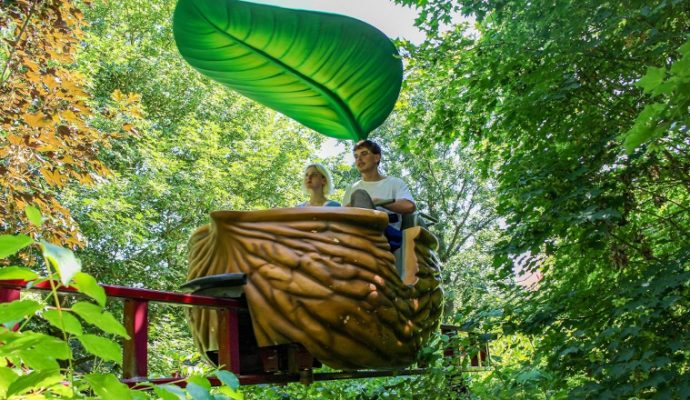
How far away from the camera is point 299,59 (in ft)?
11.3

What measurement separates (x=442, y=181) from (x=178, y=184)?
28.8ft

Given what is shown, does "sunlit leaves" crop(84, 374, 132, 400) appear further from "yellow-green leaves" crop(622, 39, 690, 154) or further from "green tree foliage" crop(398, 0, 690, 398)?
"green tree foliage" crop(398, 0, 690, 398)

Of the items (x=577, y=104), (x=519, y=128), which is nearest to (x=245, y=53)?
(x=519, y=128)

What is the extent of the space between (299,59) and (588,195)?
171 cm

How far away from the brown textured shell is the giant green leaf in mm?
1237

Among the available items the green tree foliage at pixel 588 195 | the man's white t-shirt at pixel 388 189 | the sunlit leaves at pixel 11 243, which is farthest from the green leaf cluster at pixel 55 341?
the man's white t-shirt at pixel 388 189

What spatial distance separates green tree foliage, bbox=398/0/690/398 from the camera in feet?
7.08

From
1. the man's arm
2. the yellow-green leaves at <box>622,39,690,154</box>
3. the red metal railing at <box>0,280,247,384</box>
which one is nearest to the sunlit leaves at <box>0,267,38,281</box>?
the red metal railing at <box>0,280,247,384</box>

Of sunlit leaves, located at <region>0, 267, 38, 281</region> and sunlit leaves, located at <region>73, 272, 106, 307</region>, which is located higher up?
sunlit leaves, located at <region>0, 267, 38, 281</region>

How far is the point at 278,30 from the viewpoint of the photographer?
3.31 m

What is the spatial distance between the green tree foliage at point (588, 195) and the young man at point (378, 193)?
0.48 m

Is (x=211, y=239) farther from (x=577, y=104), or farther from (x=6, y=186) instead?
(x=577, y=104)

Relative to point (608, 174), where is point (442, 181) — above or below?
above

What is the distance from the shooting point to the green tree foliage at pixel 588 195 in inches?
85.0
